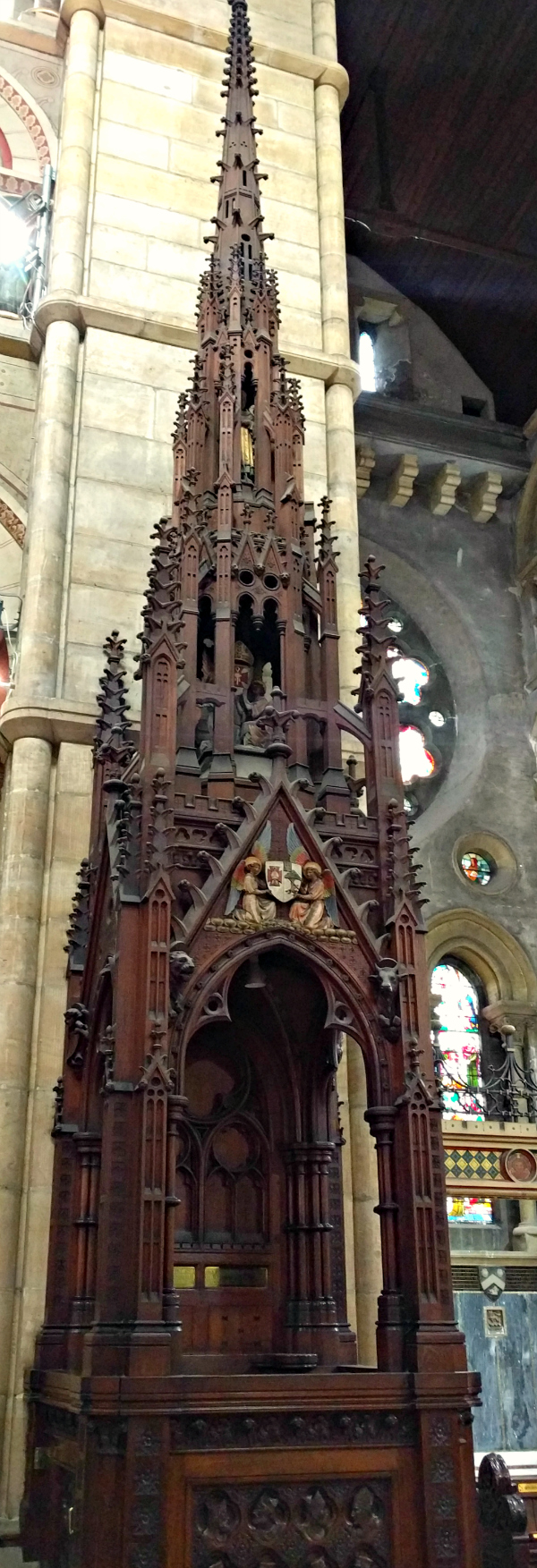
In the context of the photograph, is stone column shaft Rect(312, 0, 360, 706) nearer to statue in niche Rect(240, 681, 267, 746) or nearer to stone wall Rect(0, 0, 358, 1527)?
stone wall Rect(0, 0, 358, 1527)

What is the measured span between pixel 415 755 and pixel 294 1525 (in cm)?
1099

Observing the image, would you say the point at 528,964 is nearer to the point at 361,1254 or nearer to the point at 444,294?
the point at 361,1254

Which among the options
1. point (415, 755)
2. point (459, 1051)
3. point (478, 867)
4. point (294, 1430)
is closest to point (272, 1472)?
point (294, 1430)

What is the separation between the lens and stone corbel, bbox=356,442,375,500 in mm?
15766

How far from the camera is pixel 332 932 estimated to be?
228 inches

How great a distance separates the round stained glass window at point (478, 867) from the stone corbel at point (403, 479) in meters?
4.65

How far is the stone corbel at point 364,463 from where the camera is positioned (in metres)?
15.8

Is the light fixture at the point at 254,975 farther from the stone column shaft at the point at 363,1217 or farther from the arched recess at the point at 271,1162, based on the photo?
the stone column shaft at the point at 363,1217

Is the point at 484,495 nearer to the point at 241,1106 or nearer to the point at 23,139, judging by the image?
the point at 23,139

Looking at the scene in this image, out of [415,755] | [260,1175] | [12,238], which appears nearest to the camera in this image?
[260,1175]

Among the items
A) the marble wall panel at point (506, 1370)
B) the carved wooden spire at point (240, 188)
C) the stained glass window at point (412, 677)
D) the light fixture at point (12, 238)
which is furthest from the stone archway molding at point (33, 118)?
the marble wall panel at point (506, 1370)

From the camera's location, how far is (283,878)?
5.77 metres

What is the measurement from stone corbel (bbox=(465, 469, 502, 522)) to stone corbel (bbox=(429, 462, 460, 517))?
0.28 meters

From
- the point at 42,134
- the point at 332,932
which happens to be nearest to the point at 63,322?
the point at 42,134
